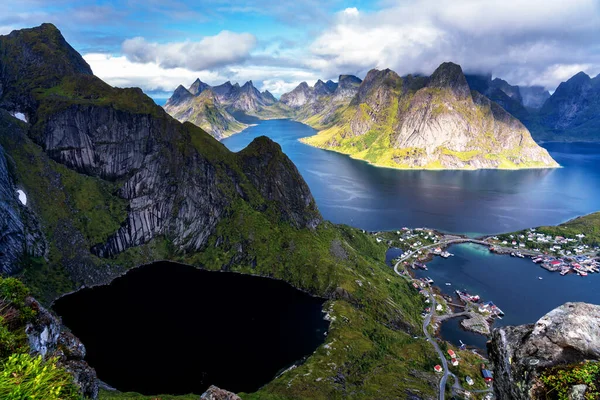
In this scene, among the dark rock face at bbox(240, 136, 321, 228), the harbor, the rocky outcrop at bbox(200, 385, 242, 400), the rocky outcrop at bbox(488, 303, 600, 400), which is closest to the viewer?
the rocky outcrop at bbox(488, 303, 600, 400)

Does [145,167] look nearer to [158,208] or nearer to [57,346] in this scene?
[158,208]

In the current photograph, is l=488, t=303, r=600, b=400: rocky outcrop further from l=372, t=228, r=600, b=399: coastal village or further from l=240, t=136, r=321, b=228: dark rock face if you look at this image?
l=240, t=136, r=321, b=228: dark rock face

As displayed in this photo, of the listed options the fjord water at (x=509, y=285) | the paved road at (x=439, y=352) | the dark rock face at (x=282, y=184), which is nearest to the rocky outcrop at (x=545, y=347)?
the paved road at (x=439, y=352)

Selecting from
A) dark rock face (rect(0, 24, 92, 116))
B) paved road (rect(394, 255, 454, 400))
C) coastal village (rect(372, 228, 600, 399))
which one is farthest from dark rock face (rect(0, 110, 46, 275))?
coastal village (rect(372, 228, 600, 399))

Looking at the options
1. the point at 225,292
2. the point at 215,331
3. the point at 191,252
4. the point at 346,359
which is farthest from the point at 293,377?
the point at 191,252

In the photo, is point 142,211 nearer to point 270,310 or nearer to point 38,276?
point 38,276

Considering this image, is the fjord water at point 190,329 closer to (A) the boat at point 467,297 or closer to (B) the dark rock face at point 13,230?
(B) the dark rock face at point 13,230
